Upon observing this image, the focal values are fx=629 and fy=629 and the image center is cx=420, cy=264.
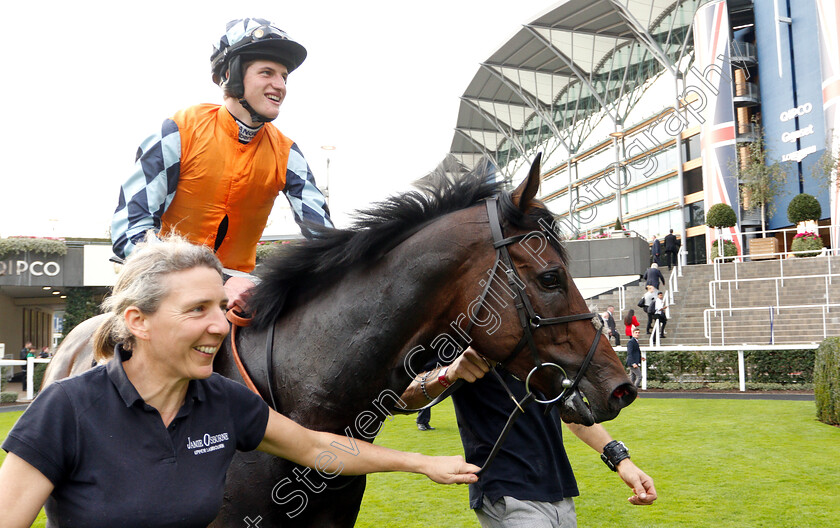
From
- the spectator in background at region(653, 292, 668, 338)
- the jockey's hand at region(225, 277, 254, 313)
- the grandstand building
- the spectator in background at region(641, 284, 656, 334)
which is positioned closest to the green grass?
the jockey's hand at region(225, 277, 254, 313)

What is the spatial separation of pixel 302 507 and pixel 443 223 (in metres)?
0.86

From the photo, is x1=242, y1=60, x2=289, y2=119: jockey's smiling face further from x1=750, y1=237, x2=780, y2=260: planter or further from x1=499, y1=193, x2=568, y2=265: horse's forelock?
x1=750, y1=237, x2=780, y2=260: planter

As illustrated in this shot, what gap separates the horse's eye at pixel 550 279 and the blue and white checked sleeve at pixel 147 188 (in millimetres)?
1222

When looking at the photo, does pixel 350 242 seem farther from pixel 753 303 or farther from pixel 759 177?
pixel 759 177

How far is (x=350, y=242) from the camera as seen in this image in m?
1.80

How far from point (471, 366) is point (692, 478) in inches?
169

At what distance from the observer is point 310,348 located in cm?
174

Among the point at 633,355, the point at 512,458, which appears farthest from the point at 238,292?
the point at 633,355

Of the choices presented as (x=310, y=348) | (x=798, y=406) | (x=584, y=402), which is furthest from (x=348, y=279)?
(x=798, y=406)

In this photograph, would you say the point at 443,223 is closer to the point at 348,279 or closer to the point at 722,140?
the point at 348,279

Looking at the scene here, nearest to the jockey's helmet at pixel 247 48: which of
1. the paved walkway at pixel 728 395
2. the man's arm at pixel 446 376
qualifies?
the man's arm at pixel 446 376

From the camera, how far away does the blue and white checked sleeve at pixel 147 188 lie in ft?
6.54

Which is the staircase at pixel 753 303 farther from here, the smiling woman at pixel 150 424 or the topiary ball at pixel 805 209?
the smiling woman at pixel 150 424

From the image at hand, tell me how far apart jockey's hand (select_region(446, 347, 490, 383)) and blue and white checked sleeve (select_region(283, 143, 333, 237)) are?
0.80m
